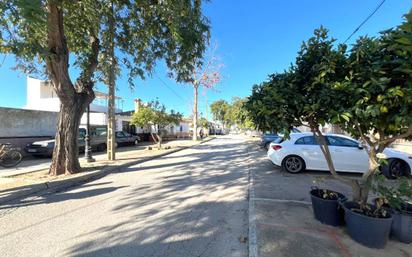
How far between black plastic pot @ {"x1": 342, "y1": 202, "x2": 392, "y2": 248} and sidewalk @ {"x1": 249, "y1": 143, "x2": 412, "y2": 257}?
0.30 ft

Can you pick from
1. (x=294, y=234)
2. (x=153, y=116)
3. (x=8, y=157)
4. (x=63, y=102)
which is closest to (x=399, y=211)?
(x=294, y=234)

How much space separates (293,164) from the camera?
938cm

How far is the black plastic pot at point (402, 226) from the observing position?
12.1 ft

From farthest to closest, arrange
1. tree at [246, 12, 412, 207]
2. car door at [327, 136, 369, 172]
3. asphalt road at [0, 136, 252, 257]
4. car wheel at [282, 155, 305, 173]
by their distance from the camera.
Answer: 1. car wheel at [282, 155, 305, 173]
2. car door at [327, 136, 369, 172]
3. asphalt road at [0, 136, 252, 257]
4. tree at [246, 12, 412, 207]

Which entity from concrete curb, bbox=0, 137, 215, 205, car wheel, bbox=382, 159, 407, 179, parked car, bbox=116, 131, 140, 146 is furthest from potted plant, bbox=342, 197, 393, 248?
parked car, bbox=116, 131, 140, 146

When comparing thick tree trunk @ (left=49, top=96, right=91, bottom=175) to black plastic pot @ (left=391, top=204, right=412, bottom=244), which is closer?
black plastic pot @ (left=391, top=204, right=412, bottom=244)

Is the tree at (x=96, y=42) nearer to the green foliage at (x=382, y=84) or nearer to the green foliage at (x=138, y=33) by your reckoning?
the green foliage at (x=138, y=33)

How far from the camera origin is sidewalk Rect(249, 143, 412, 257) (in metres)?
3.44

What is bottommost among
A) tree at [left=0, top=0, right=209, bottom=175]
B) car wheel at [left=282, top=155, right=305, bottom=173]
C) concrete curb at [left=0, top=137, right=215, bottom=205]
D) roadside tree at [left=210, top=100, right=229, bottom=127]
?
concrete curb at [left=0, top=137, right=215, bottom=205]

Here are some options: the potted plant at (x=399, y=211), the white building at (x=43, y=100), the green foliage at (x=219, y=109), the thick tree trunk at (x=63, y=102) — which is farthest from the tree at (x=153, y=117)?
the green foliage at (x=219, y=109)

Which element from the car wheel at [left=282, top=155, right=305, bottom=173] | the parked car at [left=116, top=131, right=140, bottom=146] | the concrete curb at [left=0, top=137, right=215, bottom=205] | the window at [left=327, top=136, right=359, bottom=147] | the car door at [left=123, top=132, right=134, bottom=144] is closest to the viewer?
the concrete curb at [left=0, top=137, right=215, bottom=205]

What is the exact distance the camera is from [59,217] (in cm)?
484

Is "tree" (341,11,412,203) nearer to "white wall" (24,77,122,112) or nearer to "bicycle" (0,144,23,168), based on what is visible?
"bicycle" (0,144,23,168)

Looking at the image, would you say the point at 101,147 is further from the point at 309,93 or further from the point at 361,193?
the point at 361,193
